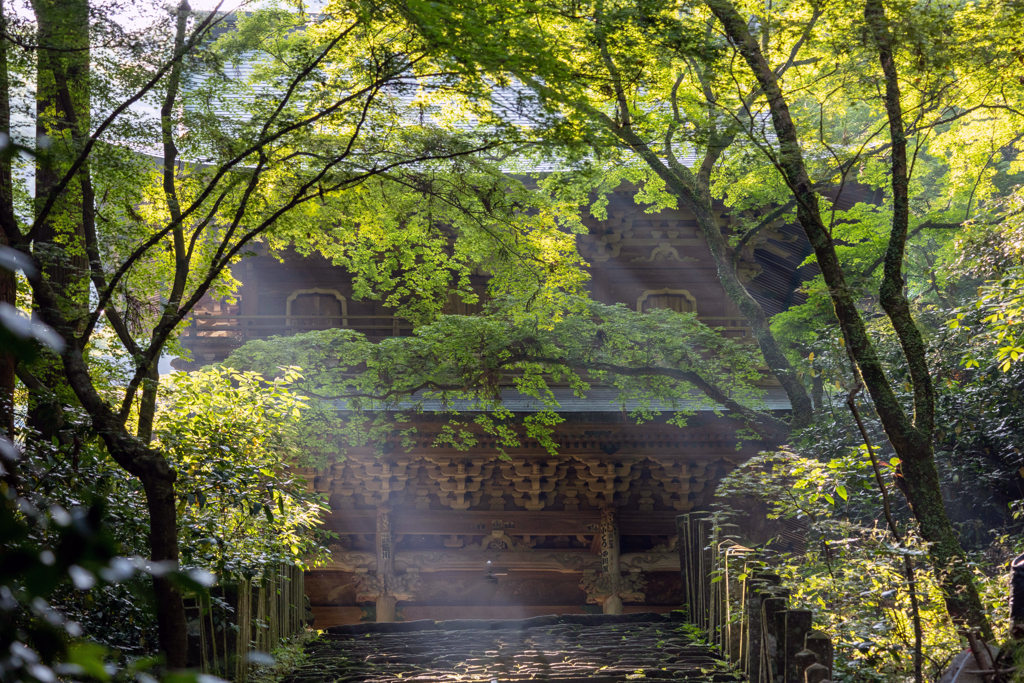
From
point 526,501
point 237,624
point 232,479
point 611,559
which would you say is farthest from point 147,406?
point 611,559

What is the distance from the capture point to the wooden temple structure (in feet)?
29.0

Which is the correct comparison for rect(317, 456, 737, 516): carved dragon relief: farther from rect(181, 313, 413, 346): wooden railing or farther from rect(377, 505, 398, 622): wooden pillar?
rect(181, 313, 413, 346): wooden railing

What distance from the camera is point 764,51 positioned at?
5953mm

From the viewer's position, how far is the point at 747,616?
4.41 meters

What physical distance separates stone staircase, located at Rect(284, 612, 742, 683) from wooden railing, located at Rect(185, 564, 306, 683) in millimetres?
425

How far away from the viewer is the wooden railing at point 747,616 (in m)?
3.38

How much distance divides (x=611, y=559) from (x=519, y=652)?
3.12 m

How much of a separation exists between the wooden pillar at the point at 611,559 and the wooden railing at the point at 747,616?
87.7 inches

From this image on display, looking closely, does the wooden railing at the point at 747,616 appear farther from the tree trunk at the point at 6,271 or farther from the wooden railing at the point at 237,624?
the tree trunk at the point at 6,271

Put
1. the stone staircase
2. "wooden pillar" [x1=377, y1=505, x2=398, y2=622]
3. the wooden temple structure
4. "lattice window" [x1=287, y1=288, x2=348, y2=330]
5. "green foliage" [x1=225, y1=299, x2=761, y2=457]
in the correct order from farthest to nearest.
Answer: "lattice window" [x1=287, y1=288, x2=348, y2=330] → "wooden pillar" [x1=377, y1=505, x2=398, y2=622] → the wooden temple structure → "green foliage" [x1=225, y1=299, x2=761, y2=457] → the stone staircase

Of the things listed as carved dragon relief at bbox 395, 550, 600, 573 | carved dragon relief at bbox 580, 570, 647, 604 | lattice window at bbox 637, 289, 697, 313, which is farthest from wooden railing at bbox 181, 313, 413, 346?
carved dragon relief at bbox 580, 570, 647, 604

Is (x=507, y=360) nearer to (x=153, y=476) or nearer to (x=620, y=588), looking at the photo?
(x=620, y=588)

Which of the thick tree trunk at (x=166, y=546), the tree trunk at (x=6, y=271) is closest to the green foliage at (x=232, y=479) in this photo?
the thick tree trunk at (x=166, y=546)

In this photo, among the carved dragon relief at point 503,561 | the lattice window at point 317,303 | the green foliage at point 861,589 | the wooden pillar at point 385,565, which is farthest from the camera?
the lattice window at point 317,303
